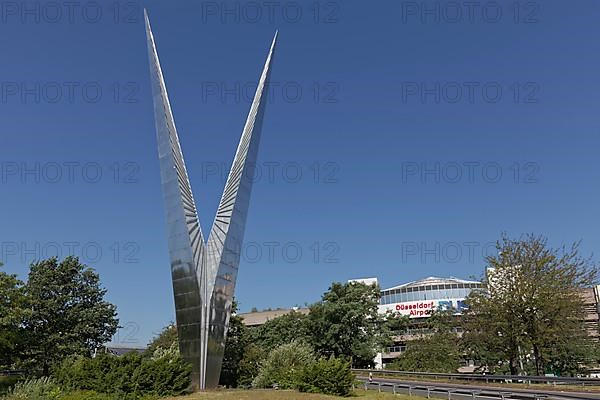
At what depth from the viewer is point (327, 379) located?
2114cm

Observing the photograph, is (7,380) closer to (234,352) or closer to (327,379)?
(234,352)

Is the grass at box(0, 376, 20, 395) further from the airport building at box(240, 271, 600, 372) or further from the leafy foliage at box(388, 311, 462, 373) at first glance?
the airport building at box(240, 271, 600, 372)

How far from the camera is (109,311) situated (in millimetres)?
45531

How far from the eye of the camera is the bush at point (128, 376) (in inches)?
784

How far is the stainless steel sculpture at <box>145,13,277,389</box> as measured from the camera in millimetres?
22688

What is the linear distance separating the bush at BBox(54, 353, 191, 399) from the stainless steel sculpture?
1399mm

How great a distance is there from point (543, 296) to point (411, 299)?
64.8 meters

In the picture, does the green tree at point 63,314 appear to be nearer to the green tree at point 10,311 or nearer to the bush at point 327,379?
the green tree at point 10,311

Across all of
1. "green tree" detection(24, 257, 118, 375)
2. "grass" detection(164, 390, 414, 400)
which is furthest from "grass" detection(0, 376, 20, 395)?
"grass" detection(164, 390, 414, 400)

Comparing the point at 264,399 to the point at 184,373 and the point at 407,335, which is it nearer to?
the point at 184,373

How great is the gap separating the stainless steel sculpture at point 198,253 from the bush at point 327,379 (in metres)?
4.42

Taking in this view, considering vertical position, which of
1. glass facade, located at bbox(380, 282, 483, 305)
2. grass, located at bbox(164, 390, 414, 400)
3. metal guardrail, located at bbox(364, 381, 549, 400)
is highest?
glass facade, located at bbox(380, 282, 483, 305)

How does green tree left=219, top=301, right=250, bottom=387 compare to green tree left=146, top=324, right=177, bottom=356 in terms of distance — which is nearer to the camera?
green tree left=219, top=301, right=250, bottom=387

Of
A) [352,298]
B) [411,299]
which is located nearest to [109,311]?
[352,298]
